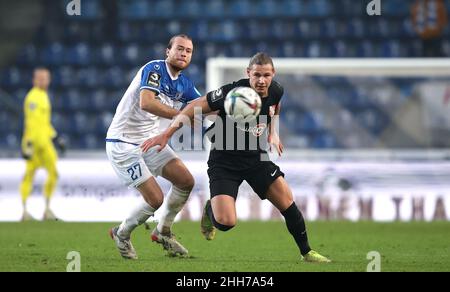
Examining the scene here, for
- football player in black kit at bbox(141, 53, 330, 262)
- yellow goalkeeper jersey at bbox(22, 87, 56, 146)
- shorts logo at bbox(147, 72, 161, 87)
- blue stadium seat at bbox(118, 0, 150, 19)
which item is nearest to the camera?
football player in black kit at bbox(141, 53, 330, 262)

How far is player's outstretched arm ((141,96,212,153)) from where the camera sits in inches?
321

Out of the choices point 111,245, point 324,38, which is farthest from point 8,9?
point 111,245

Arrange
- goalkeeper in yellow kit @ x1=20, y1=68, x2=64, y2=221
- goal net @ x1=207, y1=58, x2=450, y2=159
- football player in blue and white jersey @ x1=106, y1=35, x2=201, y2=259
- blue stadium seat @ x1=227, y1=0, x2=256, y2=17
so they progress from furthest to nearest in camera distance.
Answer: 1. blue stadium seat @ x1=227, y1=0, x2=256, y2=17
2. goal net @ x1=207, y1=58, x2=450, y2=159
3. goalkeeper in yellow kit @ x1=20, y1=68, x2=64, y2=221
4. football player in blue and white jersey @ x1=106, y1=35, x2=201, y2=259

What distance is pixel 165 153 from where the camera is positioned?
8977mm

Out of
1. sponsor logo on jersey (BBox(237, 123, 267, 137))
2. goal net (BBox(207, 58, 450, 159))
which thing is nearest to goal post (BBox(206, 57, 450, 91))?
goal net (BBox(207, 58, 450, 159))

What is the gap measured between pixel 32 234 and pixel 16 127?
6743mm

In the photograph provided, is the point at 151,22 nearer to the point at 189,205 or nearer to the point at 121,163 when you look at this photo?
the point at 189,205

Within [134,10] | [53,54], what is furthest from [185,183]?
[134,10]

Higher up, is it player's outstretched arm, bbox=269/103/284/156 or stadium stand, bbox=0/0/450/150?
stadium stand, bbox=0/0/450/150

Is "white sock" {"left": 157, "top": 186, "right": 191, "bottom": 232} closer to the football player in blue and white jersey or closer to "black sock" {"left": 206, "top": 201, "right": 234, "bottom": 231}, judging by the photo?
the football player in blue and white jersey

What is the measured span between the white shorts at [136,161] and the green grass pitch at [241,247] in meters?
0.74

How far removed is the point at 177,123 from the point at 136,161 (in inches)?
34.1

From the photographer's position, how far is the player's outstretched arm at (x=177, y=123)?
8148mm

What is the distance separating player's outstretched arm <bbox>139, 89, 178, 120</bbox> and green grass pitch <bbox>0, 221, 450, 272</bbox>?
1274mm
